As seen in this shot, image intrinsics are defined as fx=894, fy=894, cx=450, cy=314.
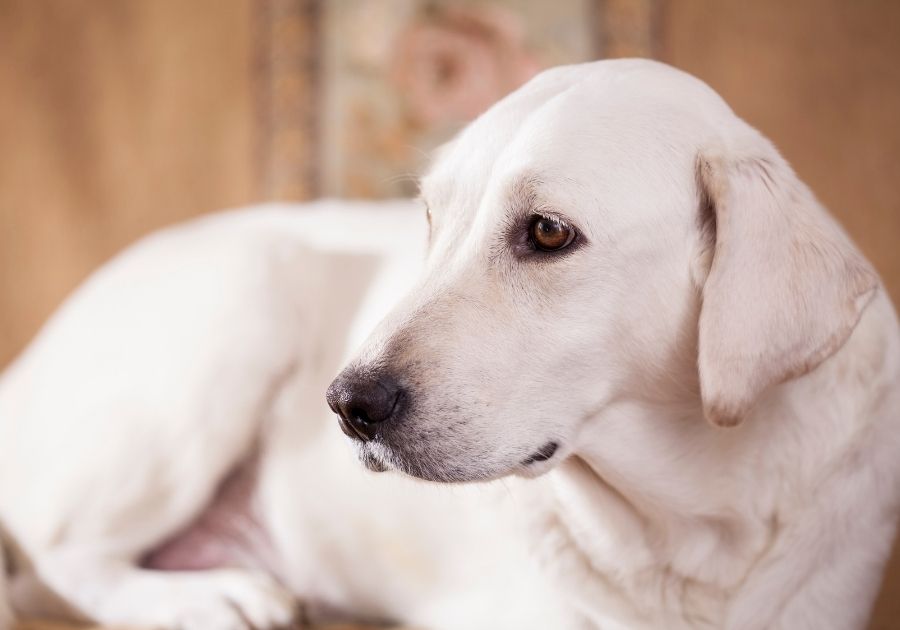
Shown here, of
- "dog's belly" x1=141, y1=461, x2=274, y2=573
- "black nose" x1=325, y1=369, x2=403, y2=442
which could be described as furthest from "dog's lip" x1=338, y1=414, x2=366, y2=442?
"dog's belly" x1=141, y1=461, x2=274, y2=573

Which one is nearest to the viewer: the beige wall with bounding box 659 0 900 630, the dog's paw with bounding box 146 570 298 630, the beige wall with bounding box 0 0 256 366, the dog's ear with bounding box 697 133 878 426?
the dog's ear with bounding box 697 133 878 426

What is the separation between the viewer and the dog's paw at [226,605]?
163cm

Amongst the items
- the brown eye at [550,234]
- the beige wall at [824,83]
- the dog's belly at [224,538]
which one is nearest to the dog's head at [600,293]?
the brown eye at [550,234]

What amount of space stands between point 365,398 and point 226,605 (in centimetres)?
76

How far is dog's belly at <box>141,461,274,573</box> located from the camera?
6.19ft

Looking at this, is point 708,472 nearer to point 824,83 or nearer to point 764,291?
point 764,291

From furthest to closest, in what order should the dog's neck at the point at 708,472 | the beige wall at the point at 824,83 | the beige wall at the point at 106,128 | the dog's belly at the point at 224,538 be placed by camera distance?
1. the beige wall at the point at 106,128
2. the beige wall at the point at 824,83
3. the dog's belly at the point at 224,538
4. the dog's neck at the point at 708,472

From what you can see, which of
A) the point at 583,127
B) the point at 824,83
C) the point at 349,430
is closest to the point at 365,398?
the point at 349,430

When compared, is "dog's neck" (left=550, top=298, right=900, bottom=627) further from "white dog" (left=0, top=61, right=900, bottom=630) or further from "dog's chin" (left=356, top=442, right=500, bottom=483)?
"dog's chin" (left=356, top=442, right=500, bottom=483)

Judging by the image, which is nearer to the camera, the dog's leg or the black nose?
the black nose

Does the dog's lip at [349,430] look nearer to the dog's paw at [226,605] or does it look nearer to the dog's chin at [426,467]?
the dog's chin at [426,467]

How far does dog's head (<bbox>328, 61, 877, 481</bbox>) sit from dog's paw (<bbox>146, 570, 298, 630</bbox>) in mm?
621

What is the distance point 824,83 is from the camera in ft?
8.51

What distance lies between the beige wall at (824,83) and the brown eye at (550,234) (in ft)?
5.40
